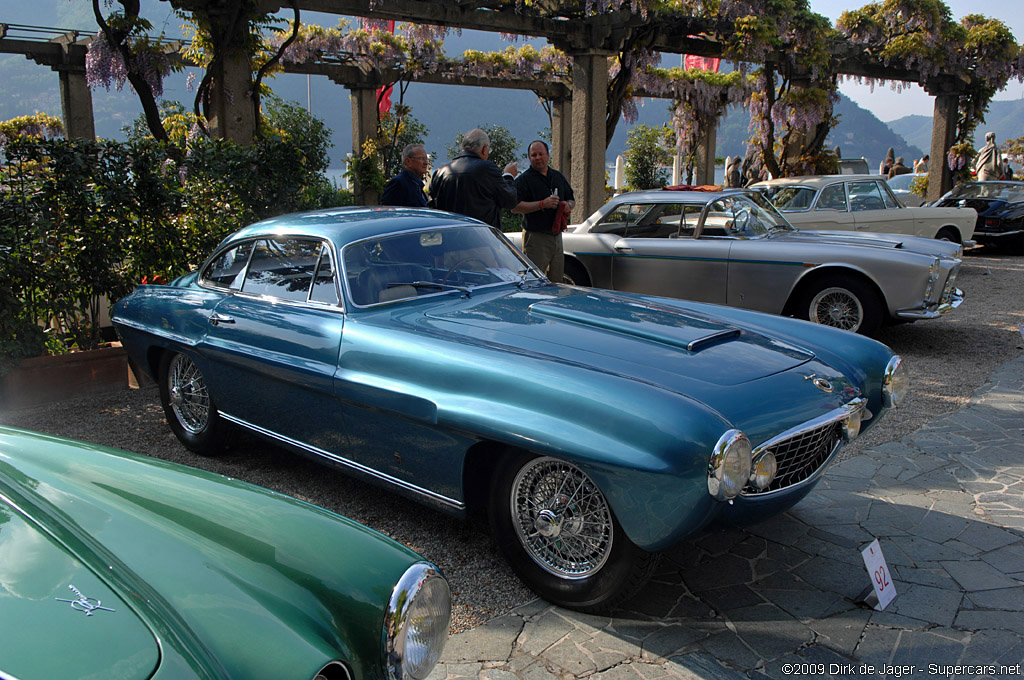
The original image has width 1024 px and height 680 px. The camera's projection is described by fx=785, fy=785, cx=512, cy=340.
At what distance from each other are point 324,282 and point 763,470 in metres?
2.19

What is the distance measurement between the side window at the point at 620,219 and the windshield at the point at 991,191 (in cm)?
992

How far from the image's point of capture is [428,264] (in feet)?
13.1

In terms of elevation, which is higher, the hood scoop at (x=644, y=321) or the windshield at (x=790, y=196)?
Result: the windshield at (x=790, y=196)

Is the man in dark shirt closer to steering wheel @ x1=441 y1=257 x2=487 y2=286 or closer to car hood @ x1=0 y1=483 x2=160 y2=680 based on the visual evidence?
steering wheel @ x1=441 y1=257 x2=487 y2=286

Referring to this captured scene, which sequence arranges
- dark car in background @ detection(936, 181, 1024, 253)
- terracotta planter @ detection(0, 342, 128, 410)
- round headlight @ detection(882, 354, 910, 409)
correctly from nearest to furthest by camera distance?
1. round headlight @ detection(882, 354, 910, 409)
2. terracotta planter @ detection(0, 342, 128, 410)
3. dark car in background @ detection(936, 181, 1024, 253)

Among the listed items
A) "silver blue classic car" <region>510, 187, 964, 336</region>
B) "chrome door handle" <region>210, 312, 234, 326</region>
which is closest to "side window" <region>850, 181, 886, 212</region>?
"silver blue classic car" <region>510, 187, 964, 336</region>

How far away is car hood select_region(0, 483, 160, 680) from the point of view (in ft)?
4.14

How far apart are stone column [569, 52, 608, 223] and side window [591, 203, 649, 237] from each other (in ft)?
12.1

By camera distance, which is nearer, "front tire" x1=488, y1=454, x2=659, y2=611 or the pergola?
"front tire" x1=488, y1=454, x2=659, y2=611

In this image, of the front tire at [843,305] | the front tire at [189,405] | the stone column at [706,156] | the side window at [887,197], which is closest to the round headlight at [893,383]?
the front tire at [843,305]

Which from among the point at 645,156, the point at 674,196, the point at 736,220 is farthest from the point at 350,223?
the point at 645,156

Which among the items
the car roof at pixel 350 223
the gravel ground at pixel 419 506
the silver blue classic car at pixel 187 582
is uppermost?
the car roof at pixel 350 223

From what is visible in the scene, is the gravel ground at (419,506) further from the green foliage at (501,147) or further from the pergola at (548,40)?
the green foliage at (501,147)

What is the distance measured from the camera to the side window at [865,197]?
10.2 meters
